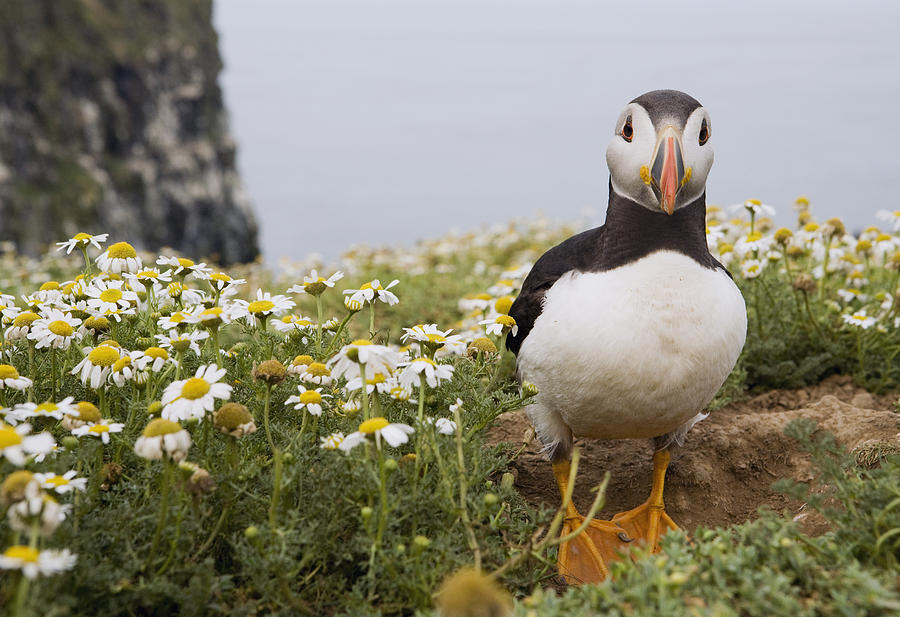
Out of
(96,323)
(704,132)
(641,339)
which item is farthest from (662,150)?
(96,323)

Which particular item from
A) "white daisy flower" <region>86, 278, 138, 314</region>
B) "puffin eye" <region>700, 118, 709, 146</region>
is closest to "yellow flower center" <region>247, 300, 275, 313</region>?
"white daisy flower" <region>86, 278, 138, 314</region>

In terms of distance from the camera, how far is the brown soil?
366 cm

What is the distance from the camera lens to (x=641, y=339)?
277cm

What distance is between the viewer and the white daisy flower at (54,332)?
2760 millimetres

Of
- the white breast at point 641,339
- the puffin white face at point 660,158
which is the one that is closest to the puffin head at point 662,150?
the puffin white face at point 660,158

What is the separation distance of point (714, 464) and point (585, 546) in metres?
1.00

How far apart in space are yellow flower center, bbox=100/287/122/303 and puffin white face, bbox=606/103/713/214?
1964 millimetres

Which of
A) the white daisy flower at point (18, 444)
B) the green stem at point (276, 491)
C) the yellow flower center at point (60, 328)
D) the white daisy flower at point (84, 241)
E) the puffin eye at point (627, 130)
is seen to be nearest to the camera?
the white daisy flower at point (18, 444)

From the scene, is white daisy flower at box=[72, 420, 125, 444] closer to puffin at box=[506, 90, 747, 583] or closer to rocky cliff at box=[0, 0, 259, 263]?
puffin at box=[506, 90, 747, 583]

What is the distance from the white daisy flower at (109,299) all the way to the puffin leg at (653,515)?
7.38 ft

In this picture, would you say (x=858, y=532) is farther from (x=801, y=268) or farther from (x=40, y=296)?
(x=801, y=268)

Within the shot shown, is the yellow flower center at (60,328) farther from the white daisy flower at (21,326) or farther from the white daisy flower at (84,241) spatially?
the white daisy flower at (84,241)

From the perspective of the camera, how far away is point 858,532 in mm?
2207

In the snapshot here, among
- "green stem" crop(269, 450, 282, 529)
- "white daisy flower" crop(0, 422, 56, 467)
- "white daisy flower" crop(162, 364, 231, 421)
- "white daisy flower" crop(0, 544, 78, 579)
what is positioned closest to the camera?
"white daisy flower" crop(0, 544, 78, 579)
